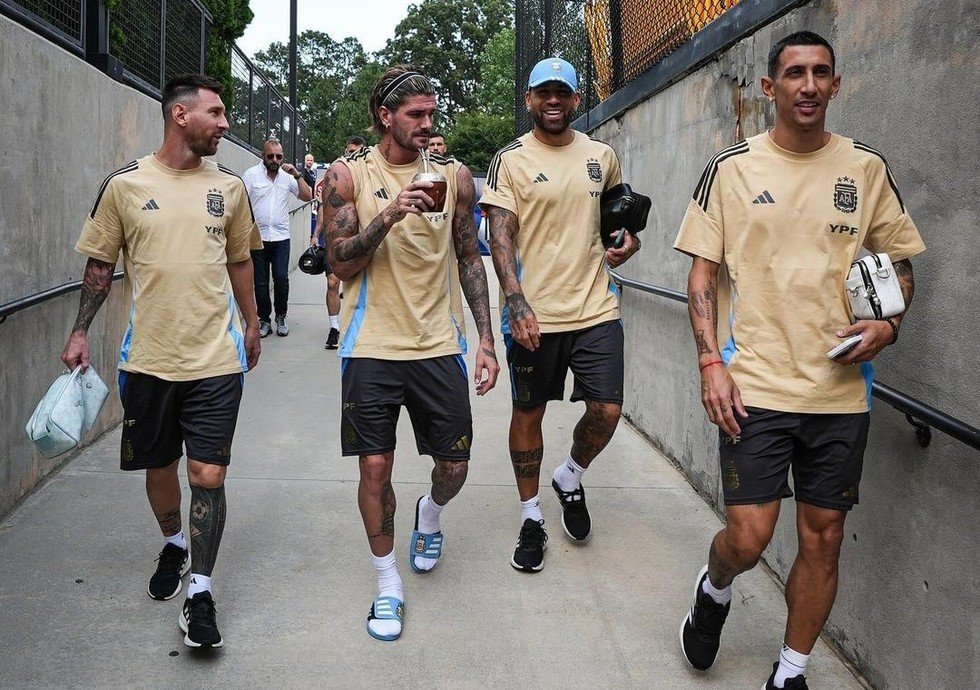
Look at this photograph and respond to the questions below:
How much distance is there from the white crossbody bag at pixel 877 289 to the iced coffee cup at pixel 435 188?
1.41 m

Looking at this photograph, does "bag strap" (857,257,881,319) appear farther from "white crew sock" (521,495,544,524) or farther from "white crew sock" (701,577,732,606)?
"white crew sock" (521,495,544,524)

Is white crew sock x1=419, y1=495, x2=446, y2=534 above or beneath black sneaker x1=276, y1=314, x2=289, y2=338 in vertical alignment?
beneath

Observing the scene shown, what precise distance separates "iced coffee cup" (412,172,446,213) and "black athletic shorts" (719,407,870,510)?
1266mm

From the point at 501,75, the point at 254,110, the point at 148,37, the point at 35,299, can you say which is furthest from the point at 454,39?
the point at 35,299

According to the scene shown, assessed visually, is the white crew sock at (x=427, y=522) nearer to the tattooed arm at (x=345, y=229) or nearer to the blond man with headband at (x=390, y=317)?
the blond man with headband at (x=390, y=317)

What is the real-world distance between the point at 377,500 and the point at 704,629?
1319 millimetres

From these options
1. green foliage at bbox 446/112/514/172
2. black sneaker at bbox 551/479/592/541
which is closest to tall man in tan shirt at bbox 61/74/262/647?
black sneaker at bbox 551/479/592/541

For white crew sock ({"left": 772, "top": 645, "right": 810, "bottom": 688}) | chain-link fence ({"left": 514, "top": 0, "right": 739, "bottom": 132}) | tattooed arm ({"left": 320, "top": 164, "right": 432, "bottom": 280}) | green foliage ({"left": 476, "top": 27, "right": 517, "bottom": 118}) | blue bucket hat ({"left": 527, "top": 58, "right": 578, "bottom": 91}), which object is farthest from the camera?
green foliage ({"left": 476, "top": 27, "right": 517, "bottom": 118})

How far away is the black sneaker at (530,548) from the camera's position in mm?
4488

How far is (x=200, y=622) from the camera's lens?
3617 mm

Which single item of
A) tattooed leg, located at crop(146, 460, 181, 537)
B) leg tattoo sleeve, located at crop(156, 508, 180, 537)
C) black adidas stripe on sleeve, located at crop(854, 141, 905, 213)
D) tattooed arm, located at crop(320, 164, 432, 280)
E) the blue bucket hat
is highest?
the blue bucket hat

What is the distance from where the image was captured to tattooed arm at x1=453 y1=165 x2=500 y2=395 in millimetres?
4055

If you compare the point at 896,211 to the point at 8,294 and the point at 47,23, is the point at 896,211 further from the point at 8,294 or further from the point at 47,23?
the point at 47,23

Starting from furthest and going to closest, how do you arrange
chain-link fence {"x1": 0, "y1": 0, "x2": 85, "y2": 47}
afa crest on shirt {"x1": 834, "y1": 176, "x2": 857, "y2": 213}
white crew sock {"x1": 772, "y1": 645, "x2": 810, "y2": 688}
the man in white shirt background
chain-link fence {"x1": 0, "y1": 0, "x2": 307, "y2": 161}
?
1. the man in white shirt background
2. chain-link fence {"x1": 0, "y1": 0, "x2": 307, "y2": 161}
3. chain-link fence {"x1": 0, "y1": 0, "x2": 85, "y2": 47}
4. white crew sock {"x1": 772, "y1": 645, "x2": 810, "y2": 688}
5. afa crest on shirt {"x1": 834, "y1": 176, "x2": 857, "y2": 213}
